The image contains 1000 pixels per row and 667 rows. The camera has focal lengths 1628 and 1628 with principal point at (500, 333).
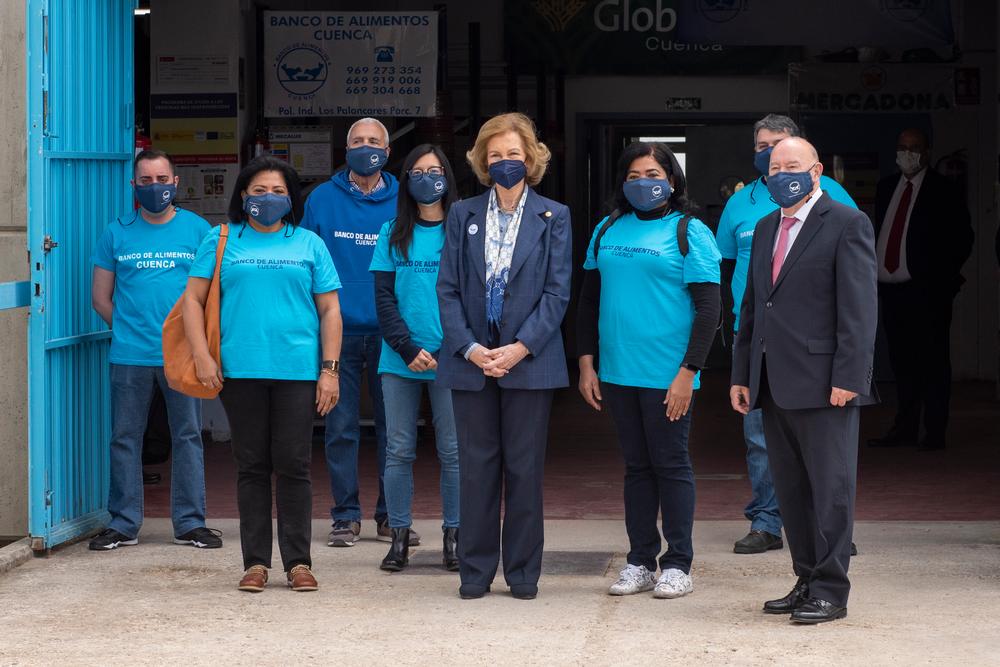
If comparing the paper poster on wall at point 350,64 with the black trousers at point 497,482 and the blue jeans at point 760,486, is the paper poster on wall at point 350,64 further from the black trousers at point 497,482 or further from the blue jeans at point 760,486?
the black trousers at point 497,482

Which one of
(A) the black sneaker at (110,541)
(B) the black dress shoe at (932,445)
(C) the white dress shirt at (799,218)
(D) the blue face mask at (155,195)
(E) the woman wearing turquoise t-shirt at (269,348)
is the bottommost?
(A) the black sneaker at (110,541)

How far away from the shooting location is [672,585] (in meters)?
6.12

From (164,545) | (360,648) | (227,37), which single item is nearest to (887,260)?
(227,37)

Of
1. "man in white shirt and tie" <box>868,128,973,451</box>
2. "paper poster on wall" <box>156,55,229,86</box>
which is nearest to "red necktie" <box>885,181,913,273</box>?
"man in white shirt and tie" <box>868,128,973,451</box>

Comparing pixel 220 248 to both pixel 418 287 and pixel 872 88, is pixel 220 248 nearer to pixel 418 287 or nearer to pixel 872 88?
pixel 418 287

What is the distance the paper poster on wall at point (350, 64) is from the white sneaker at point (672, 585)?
207 inches

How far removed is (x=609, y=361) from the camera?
6.18 metres

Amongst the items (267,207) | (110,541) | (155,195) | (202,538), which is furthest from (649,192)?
(110,541)

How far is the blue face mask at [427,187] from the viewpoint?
6.56 metres

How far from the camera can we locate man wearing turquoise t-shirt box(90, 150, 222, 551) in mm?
7133

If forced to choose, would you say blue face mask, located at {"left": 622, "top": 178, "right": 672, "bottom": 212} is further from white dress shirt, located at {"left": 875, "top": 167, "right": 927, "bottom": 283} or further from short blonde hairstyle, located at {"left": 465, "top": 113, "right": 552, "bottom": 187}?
white dress shirt, located at {"left": 875, "top": 167, "right": 927, "bottom": 283}

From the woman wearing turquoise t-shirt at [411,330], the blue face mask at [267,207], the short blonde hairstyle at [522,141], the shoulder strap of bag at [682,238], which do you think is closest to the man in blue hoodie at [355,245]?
the woman wearing turquoise t-shirt at [411,330]

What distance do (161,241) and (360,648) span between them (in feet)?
8.13

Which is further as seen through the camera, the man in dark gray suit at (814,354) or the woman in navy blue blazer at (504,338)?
the woman in navy blue blazer at (504,338)
